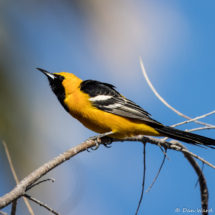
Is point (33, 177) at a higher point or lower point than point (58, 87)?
lower

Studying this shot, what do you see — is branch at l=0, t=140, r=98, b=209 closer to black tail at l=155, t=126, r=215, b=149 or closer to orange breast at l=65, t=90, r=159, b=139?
orange breast at l=65, t=90, r=159, b=139

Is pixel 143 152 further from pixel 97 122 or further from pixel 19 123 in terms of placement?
pixel 19 123

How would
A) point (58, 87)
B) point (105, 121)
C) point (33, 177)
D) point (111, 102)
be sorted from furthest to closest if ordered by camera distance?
point (58, 87) → point (111, 102) → point (105, 121) → point (33, 177)

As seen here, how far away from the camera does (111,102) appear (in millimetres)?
3822

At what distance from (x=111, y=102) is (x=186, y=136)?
42.1 inches

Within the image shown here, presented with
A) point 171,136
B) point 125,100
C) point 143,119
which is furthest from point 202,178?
point 125,100

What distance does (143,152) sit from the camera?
9.71 feet

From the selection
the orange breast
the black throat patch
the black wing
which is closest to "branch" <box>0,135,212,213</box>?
the orange breast

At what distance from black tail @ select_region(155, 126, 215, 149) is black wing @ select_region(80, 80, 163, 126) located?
127 millimetres

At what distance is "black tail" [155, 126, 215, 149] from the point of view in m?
3.11

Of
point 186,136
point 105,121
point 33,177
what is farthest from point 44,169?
point 186,136

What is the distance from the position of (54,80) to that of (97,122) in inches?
42.0

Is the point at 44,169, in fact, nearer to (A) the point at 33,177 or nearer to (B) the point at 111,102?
(A) the point at 33,177

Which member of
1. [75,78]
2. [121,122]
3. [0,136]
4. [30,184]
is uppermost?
[75,78]
